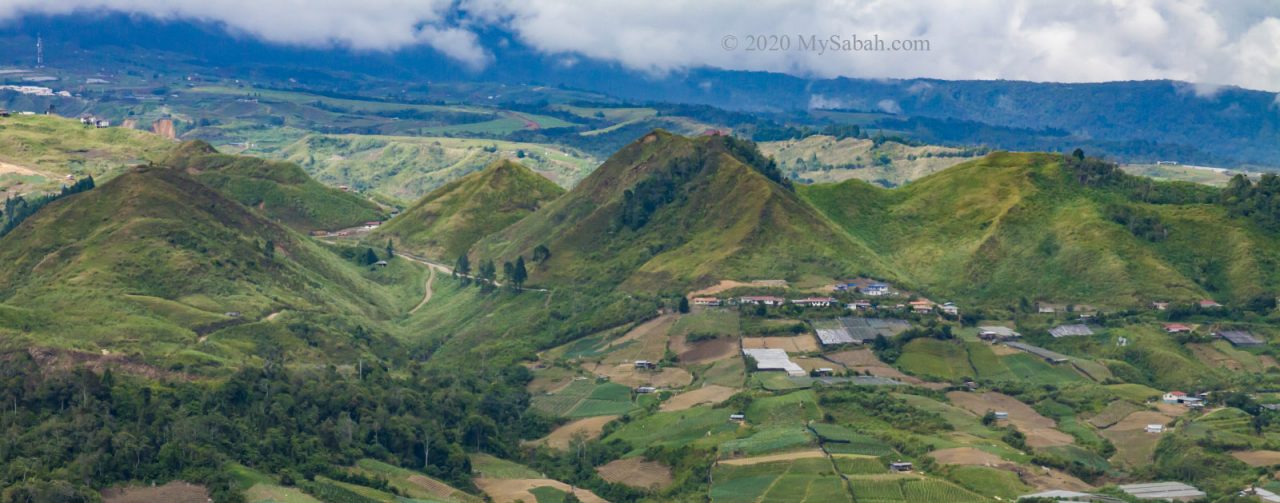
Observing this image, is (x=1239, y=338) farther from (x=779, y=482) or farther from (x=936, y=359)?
(x=779, y=482)

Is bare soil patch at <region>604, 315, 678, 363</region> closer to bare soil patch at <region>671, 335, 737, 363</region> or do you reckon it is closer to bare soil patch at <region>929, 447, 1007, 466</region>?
bare soil patch at <region>671, 335, 737, 363</region>

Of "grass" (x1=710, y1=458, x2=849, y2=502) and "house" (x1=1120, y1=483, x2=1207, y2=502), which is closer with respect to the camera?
"house" (x1=1120, y1=483, x2=1207, y2=502)

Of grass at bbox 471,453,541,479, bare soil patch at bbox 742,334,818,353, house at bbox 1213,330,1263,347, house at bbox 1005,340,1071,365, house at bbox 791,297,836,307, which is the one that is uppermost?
house at bbox 1213,330,1263,347

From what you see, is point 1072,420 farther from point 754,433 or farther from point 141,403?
point 141,403

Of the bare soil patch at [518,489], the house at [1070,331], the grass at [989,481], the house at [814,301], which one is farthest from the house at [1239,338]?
the bare soil patch at [518,489]

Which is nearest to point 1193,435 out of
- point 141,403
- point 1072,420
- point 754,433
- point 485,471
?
point 1072,420

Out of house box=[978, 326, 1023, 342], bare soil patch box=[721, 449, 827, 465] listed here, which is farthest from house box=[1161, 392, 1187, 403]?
bare soil patch box=[721, 449, 827, 465]

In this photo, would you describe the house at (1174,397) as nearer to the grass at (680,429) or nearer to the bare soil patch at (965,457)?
the bare soil patch at (965,457)
